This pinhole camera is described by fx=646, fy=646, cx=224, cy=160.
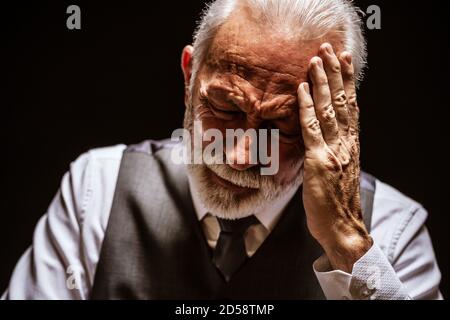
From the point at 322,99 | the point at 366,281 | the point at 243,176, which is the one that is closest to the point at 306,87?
the point at 322,99

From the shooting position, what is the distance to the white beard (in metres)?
1.65

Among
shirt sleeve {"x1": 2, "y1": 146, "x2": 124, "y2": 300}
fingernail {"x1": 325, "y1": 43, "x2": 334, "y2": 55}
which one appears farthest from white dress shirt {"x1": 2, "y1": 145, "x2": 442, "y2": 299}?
fingernail {"x1": 325, "y1": 43, "x2": 334, "y2": 55}

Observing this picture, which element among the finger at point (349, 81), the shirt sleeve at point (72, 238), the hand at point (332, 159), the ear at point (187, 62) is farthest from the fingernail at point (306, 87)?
the shirt sleeve at point (72, 238)

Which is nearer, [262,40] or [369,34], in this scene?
[262,40]

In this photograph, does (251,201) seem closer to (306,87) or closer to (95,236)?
(306,87)

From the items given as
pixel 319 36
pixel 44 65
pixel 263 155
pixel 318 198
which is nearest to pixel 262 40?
pixel 319 36

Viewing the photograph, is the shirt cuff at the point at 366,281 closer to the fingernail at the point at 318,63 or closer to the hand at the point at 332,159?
the hand at the point at 332,159

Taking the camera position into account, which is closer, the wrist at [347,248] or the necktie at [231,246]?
the wrist at [347,248]

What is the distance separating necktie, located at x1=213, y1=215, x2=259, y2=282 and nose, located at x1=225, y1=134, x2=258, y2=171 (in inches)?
10.8

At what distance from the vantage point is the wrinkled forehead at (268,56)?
5.03 feet

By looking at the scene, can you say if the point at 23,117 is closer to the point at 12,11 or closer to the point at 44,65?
the point at 44,65

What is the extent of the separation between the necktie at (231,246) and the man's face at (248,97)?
126 millimetres
